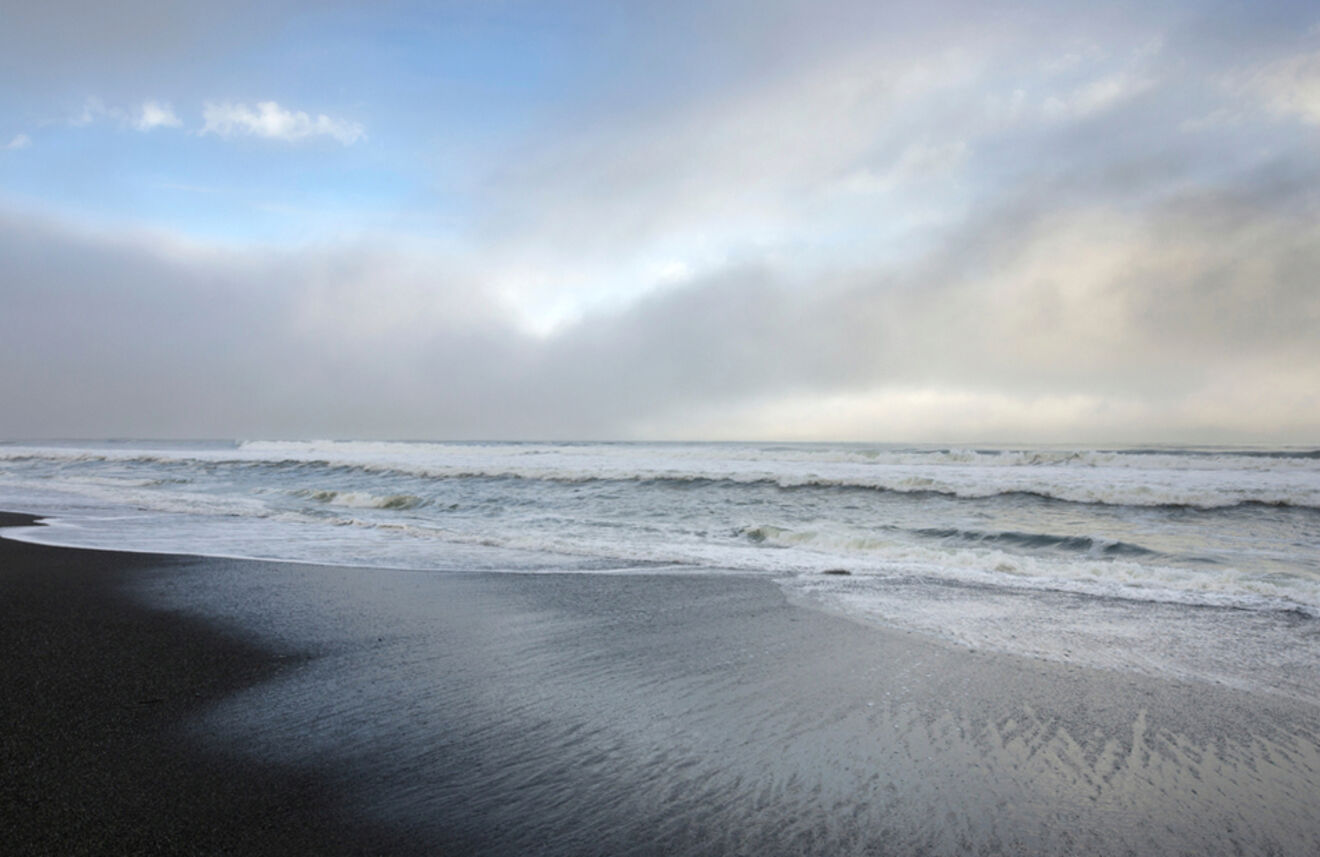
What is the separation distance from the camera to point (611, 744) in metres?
2.93

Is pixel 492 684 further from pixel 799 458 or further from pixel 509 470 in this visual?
pixel 799 458

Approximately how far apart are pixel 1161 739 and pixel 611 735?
7.80ft

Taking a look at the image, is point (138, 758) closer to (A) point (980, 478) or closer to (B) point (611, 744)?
(B) point (611, 744)

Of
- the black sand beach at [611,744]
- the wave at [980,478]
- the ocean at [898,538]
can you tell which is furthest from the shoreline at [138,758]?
the wave at [980,478]

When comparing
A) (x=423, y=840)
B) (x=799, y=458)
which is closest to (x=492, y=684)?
(x=423, y=840)

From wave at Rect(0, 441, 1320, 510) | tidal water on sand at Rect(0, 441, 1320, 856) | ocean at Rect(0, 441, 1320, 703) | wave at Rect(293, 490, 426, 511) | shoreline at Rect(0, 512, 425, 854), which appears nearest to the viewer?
shoreline at Rect(0, 512, 425, 854)

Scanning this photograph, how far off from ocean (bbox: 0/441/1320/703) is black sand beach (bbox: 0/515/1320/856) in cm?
104

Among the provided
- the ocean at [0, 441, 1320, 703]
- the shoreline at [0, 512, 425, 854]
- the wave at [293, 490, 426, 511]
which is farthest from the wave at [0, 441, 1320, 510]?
the shoreline at [0, 512, 425, 854]

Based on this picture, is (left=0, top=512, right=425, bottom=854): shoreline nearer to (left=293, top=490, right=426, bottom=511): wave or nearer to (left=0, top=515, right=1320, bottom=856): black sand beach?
(left=0, top=515, right=1320, bottom=856): black sand beach

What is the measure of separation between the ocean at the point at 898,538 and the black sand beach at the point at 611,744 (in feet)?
3.40

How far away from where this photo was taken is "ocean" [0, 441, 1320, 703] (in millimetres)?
5031

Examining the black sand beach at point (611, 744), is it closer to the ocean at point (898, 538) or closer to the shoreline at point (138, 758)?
the shoreline at point (138, 758)

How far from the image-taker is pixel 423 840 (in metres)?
2.13

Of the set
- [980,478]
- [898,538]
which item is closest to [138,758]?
[898,538]
